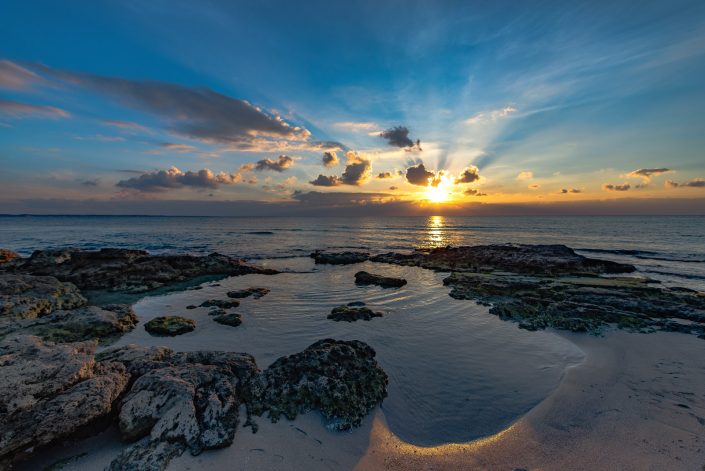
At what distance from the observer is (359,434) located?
644cm

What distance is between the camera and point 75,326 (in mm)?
11203

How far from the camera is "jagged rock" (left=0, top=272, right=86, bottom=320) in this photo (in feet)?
43.0

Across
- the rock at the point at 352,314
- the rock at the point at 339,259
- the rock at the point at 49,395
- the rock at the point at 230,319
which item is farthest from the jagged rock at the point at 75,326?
the rock at the point at 339,259

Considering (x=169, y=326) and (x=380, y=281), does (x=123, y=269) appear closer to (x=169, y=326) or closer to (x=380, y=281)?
(x=169, y=326)

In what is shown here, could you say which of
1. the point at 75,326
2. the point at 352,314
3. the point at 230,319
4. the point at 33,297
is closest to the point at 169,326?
the point at 230,319

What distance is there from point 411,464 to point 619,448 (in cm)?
410

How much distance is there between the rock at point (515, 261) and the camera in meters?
26.2

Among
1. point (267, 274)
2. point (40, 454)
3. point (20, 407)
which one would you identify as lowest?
point (267, 274)

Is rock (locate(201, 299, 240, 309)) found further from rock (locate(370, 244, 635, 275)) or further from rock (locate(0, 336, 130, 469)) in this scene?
rock (locate(370, 244, 635, 275))

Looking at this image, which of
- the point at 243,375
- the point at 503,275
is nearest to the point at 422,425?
the point at 243,375

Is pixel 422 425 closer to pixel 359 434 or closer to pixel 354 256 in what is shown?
pixel 359 434

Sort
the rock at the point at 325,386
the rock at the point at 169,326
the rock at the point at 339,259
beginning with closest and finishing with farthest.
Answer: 1. the rock at the point at 325,386
2. the rock at the point at 169,326
3. the rock at the point at 339,259

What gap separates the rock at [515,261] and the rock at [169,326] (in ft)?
68.3

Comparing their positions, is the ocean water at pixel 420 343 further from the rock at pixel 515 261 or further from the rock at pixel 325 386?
the rock at pixel 515 261
